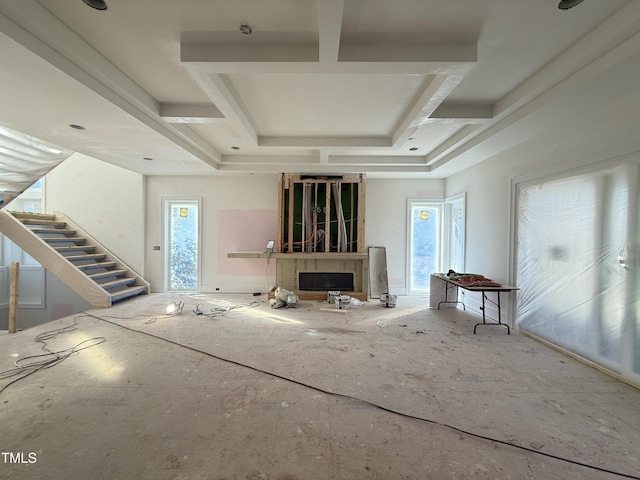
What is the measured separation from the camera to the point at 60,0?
1667 millimetres

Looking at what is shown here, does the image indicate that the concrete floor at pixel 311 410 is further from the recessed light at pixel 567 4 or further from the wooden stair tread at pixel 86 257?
the recessed light at pixel 567 4

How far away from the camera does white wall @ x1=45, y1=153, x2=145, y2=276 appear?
18.2 feet

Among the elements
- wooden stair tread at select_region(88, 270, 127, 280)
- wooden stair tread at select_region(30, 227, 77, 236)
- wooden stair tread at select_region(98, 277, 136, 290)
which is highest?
wooden stair tread at select_region(30, 227, 77, 236)

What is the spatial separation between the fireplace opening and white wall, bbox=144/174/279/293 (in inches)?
36.8

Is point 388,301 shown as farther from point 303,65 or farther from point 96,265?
point 96,265

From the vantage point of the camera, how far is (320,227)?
216 inches

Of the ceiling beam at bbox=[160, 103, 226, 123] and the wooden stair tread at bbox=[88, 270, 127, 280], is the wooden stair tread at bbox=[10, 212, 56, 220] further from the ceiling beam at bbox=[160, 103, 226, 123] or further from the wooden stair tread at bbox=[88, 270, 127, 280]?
the ceiling beam at bbox=[160, 103, 226, 123]

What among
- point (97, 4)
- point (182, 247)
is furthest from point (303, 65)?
point (182, 247)

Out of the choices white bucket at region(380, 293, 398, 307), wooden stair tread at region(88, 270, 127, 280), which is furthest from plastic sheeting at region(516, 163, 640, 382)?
wooden stair tread at region(88, 270, 127, 280)

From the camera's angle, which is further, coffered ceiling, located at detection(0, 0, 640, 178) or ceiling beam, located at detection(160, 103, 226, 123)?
ceiling beam, located at detection(160, 103, 226, 123)

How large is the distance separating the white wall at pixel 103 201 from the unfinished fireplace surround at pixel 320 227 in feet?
10.4

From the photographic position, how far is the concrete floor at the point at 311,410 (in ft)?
4.84

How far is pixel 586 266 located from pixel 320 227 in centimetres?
399

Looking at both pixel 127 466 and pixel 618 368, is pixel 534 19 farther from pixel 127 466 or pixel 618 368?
pixel 127 466
